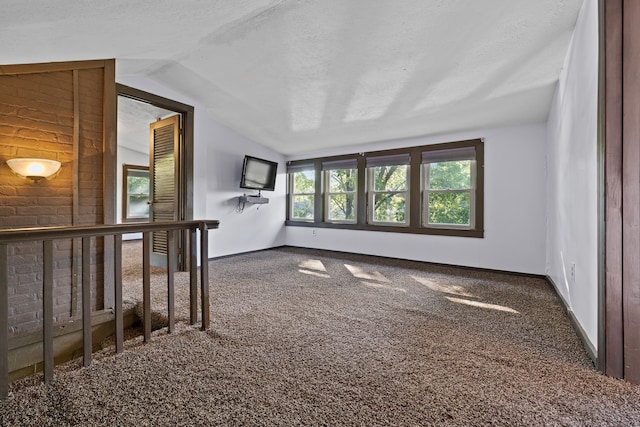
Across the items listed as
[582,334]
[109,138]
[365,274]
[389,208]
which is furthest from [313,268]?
[582,334]

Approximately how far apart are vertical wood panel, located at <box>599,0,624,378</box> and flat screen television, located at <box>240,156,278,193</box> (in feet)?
14.7

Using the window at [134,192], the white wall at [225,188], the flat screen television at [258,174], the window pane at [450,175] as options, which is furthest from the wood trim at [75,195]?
the window at [134,192]

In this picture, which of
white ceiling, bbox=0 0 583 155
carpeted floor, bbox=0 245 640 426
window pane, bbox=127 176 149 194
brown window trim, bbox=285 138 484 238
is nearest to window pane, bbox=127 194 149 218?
window pane, bbox=127 176 149 194

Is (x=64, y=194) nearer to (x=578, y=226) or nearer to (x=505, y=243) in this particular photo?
(x=578, y=226)

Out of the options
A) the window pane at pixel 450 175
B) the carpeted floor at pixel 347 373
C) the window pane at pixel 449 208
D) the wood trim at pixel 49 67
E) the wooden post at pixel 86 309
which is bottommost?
the carpeted floor at pixel 347 373

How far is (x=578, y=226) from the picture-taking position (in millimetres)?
2154

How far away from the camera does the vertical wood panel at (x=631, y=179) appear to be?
4.79 ft

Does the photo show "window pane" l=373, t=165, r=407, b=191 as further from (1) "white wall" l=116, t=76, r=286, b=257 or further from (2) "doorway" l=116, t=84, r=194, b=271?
(2) "doorway" l=116, t=84, r=194, b=271

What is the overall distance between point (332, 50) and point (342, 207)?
3448 mm

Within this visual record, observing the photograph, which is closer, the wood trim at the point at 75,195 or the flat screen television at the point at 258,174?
the wood trim at the point at 75,195

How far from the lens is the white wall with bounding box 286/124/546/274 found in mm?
3844

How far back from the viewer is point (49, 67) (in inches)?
92.7

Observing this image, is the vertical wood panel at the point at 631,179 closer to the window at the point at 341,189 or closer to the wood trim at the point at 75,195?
the wood trim at the point at 75,195

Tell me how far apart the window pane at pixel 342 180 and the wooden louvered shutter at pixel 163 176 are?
2.89 meters
